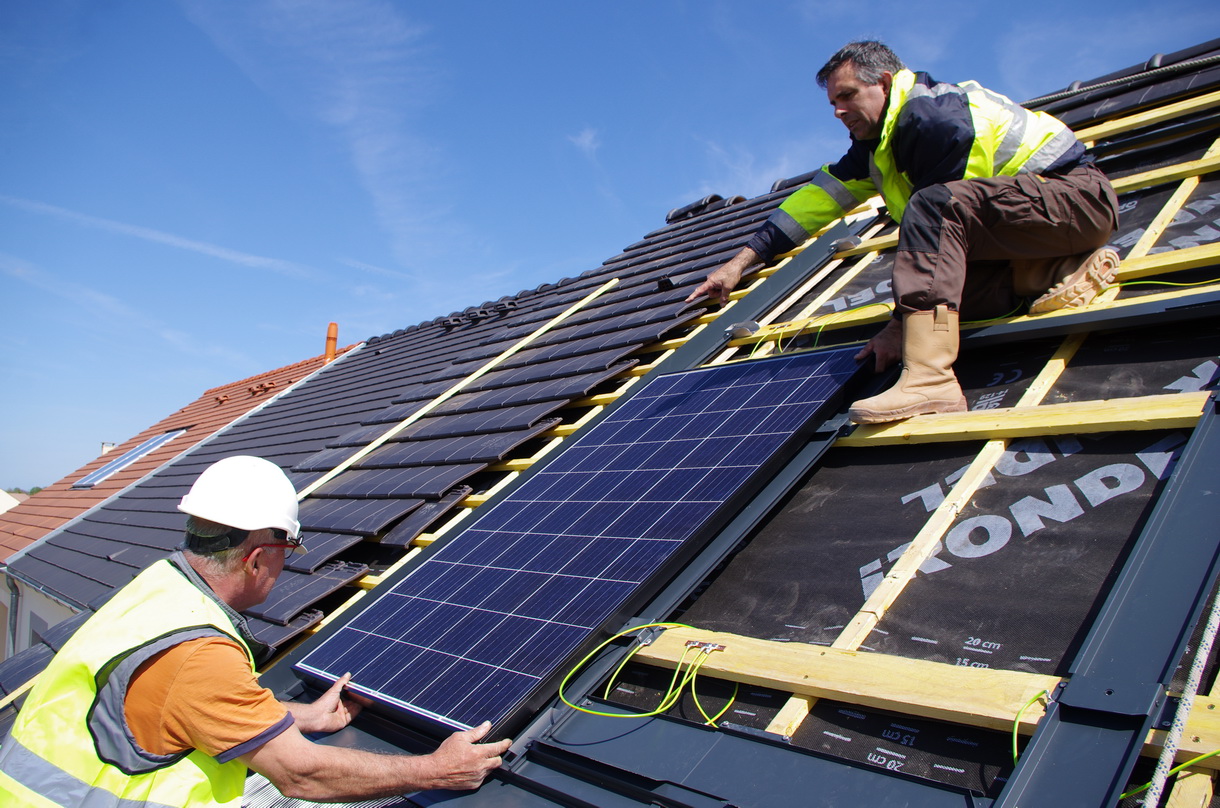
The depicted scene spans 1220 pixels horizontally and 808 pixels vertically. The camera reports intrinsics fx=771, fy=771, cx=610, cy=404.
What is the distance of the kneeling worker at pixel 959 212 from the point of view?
3.12 m

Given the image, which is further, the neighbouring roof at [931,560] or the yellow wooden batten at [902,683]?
the neighbouring roof at [931,560]

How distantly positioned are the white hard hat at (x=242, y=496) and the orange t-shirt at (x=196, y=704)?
0.43 m

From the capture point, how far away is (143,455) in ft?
44.4

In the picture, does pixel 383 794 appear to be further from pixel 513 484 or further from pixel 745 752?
pixel 513 484

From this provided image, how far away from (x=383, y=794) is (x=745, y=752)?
1128 millimetres

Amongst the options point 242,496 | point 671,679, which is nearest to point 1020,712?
point 671,679

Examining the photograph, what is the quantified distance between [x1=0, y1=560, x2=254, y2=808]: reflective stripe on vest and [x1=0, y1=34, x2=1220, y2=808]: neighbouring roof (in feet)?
2.44

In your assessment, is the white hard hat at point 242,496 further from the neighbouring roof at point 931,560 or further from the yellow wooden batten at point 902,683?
the yellow wooden batten at point 902,683

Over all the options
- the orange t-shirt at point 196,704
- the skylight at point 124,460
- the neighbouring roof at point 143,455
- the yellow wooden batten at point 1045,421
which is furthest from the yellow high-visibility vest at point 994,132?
the skylight at point 124,460

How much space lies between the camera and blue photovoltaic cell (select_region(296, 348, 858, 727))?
274 centimetres

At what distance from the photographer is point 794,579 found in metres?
2.71

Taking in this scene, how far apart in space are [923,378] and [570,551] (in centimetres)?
159

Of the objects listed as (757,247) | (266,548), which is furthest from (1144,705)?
(757,247)

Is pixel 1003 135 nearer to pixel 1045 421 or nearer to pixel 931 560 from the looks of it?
pixel 1045 421
